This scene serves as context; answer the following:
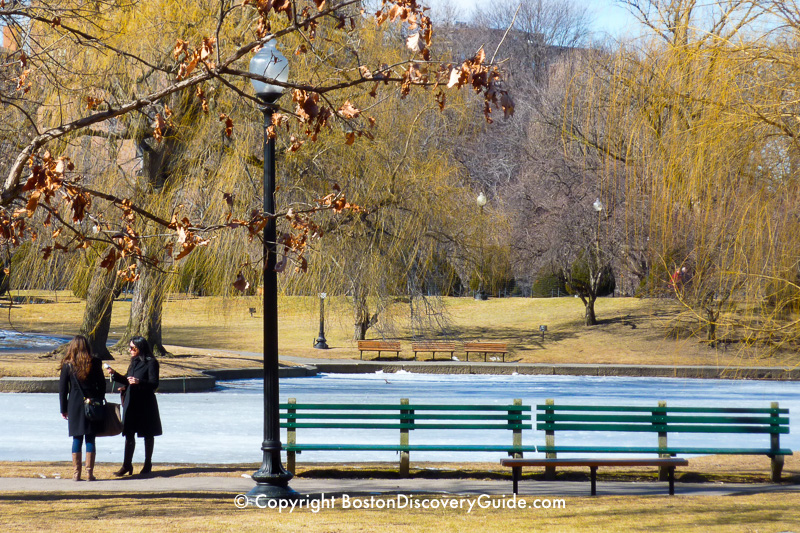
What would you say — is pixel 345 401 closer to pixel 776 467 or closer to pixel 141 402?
pixel 141 402

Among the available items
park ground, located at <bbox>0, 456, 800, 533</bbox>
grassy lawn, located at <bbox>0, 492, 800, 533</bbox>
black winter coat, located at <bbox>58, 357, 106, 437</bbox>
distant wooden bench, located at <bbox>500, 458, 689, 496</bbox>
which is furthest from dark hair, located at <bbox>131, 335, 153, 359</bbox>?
distant wooden bench, located at <bbox>500, 458, 689, 496</bbox>

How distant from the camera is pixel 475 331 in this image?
41062 mm

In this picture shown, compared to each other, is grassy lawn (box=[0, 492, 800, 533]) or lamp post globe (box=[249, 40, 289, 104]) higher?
lamp post globe (box=[249, 40, 289, 104])

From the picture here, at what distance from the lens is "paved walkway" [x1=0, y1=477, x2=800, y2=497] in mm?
9430

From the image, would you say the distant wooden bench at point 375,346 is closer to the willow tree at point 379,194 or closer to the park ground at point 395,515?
the willow tree at point 379,194

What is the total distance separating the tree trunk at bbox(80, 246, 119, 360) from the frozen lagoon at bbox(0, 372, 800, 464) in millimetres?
2261

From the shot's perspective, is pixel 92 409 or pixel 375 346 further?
pixel 375 346

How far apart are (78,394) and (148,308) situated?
31.5ft

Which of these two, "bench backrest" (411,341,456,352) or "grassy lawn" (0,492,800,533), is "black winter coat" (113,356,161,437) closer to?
"grassy lawn" (0,492,800,533)

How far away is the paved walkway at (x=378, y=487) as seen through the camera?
9.43m

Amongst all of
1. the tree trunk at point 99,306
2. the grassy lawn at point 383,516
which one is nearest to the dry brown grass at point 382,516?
the grassy lawn at point 383,516

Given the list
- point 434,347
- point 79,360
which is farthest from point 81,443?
point 434,347

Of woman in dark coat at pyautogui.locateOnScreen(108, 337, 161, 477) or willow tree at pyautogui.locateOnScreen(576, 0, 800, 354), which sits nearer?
willow tree at pyautogui.locateOnScreen(576, 0, 800, 354)

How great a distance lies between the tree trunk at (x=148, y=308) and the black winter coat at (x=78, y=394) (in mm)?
6388
